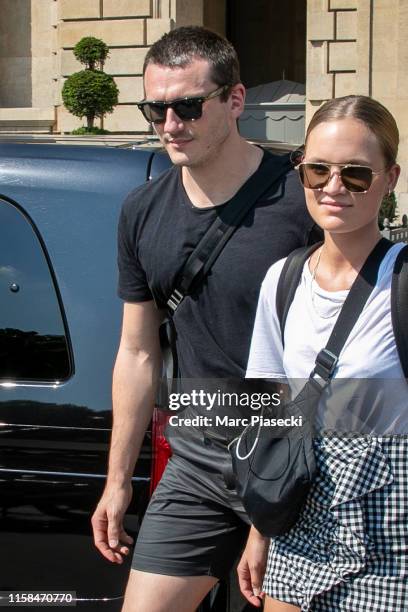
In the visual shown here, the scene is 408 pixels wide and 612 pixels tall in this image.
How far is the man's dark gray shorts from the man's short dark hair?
3.13ft

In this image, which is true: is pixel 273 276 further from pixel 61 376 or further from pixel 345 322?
pixel 61 376

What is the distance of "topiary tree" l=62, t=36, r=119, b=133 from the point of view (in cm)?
1692

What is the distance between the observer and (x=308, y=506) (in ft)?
6.26

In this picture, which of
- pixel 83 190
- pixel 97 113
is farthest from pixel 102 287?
pixel 97 113

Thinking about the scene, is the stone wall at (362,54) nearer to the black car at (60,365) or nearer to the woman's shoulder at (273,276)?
the black car at (60,365)

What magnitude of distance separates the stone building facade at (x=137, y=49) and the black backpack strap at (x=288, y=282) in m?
14.9

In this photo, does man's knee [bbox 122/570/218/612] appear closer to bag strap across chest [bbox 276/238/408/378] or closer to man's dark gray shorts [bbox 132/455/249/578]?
man's dark gray shorts [bbox 132/455/249/578]

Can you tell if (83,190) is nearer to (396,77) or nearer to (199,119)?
(199,119)

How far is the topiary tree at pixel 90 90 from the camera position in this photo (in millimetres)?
16922

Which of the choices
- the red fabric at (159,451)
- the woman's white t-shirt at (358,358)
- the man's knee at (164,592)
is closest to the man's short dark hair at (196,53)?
the woman's white t-shirt at (358,358)

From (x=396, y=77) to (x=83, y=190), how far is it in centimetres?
1530

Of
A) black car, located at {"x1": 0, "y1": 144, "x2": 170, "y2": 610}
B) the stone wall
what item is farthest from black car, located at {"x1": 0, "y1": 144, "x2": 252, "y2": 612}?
the stone wall

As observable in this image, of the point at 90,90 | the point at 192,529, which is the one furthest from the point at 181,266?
the point at 90,90

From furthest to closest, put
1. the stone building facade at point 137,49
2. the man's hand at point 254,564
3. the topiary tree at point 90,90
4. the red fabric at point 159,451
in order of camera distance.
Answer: the stone building facade at point 137,49 < the topiary tree at point 90,90 < the red fabric at point 159,451 < the man's hand at point 254,564
